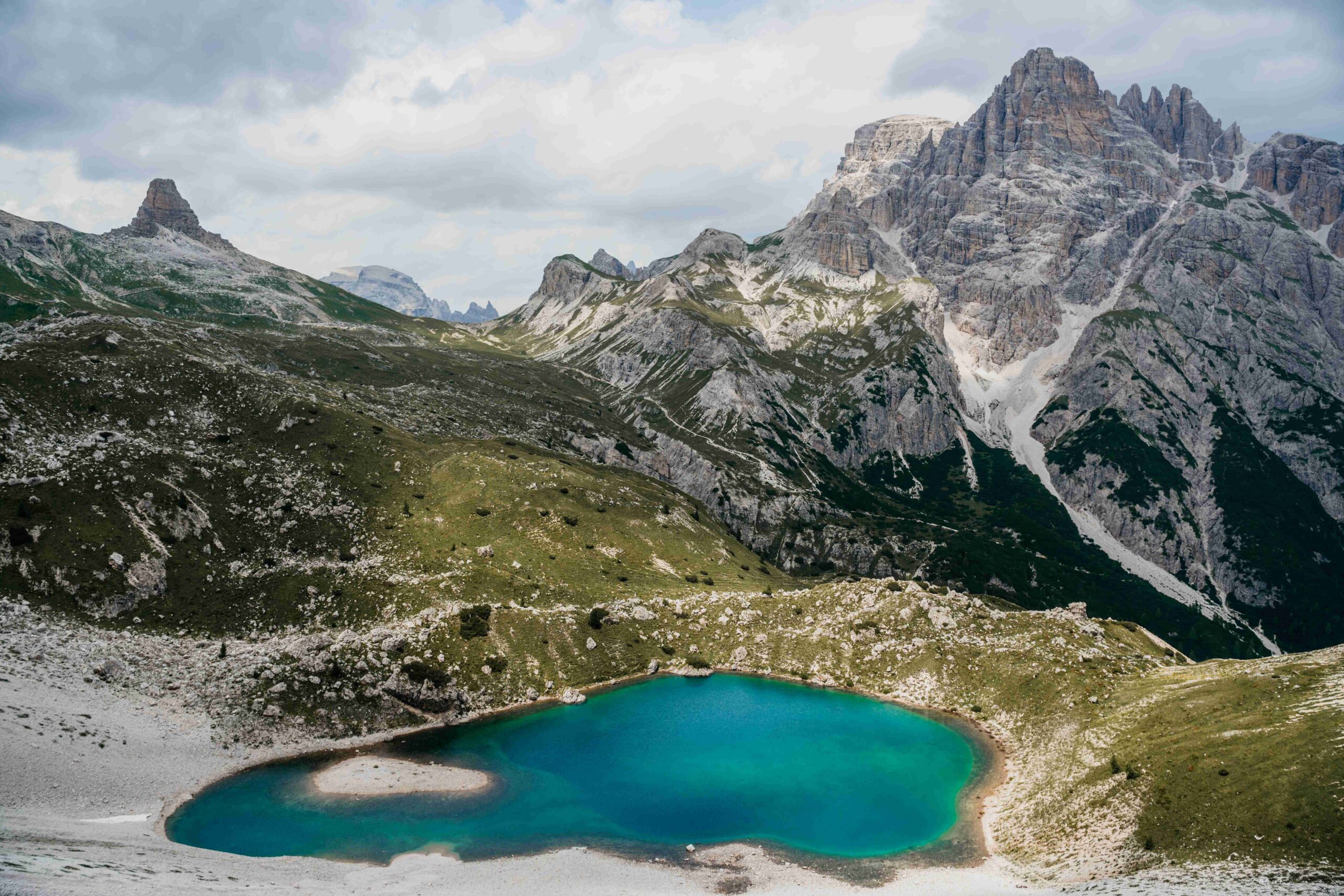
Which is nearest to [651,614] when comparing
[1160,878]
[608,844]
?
[608,844]

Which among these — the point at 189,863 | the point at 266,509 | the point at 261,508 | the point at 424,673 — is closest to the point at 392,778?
the point at 424,673

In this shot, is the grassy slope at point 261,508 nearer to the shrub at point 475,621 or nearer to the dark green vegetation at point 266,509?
the dark green vegetation at point 266,509

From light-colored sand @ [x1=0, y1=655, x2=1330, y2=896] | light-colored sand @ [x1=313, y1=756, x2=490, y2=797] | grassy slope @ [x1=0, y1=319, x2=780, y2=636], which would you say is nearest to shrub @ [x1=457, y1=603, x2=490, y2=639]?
grassy slope @ [x1=0, y1=319, x2=780, y2=636]

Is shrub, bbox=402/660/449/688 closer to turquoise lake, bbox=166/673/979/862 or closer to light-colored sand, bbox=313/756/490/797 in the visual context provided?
turquoise lake, bbox=166/673/979/862

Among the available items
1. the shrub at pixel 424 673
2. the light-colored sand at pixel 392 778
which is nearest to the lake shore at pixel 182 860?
the light-colored sand at pixel 392 778

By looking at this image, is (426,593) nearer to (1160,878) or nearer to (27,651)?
(27,651)

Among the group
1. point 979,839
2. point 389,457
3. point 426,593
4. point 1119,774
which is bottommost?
point 979,839
